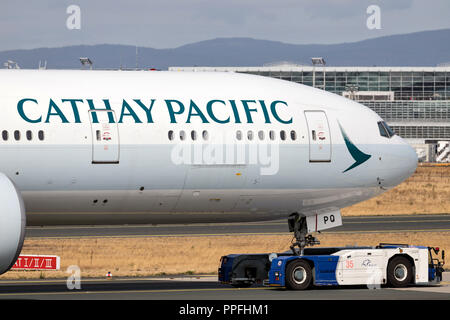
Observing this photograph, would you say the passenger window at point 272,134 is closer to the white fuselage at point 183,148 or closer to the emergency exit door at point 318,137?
the white fuselage at point 183,148

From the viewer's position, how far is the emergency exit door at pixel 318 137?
1178 inches

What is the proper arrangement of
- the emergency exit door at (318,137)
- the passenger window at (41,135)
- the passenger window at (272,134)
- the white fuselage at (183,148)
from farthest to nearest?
1. the emergency exit door at (318,137)
2. the passenger window at (272,134)
3. the white fuselage at (183,148)
4. the passenger window at (41,135)

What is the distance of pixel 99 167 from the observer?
27.7m

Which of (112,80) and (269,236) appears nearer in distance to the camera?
(112,80)

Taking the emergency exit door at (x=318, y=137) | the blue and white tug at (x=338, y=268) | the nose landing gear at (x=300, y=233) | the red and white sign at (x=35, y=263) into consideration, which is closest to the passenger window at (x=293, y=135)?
the emergency exit door at (x=318, y=137)

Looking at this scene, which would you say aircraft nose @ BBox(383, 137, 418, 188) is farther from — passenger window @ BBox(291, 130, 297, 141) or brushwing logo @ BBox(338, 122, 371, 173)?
passenger window @ BBox(291, 130, 297, 141)

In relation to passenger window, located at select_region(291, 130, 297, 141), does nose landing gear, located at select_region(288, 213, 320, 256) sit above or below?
below

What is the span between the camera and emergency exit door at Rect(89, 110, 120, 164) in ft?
90.7

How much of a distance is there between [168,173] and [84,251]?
56.3ft

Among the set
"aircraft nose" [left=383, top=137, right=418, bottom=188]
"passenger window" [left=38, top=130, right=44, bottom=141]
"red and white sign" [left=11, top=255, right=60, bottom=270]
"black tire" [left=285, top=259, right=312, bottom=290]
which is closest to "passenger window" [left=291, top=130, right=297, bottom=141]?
"aircraft nose" [left=383, top=137, right=418, bottom=188]

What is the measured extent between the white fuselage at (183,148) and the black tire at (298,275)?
1.96 meters

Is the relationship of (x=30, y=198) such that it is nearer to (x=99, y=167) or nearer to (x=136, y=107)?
(x=99, y=167)

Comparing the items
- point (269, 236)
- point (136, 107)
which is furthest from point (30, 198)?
point (269, 236)

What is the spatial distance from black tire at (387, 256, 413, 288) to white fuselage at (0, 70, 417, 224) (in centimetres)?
245
